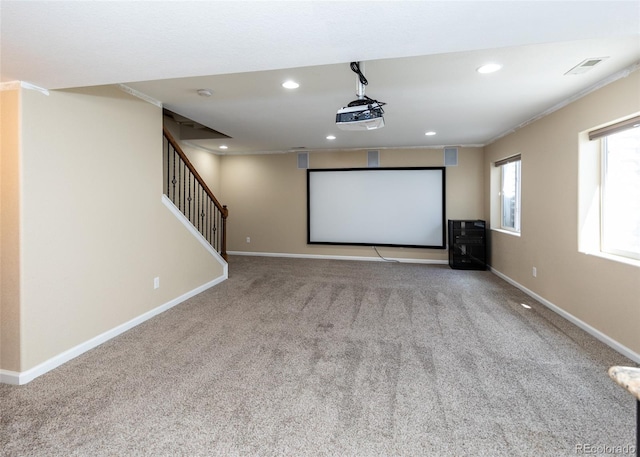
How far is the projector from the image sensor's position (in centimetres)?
256

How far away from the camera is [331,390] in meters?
2.03

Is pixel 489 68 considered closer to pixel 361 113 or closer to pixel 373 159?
pixel 361 113

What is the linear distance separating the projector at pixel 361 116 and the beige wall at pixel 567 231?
1.94 metres

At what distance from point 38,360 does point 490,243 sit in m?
6.06

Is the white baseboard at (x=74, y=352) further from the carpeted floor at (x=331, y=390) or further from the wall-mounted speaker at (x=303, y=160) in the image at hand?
the wall-mounted speaker at (x=303, y=160)

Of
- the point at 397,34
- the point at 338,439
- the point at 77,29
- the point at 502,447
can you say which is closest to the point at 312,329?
the point at 338,439

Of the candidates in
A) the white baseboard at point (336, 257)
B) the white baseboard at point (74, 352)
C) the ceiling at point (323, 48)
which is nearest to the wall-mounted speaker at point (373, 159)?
the white baseboard at point (336, 257)

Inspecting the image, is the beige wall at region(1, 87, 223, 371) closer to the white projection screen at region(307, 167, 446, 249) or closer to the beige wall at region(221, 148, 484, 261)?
the beige wall at region(221, 148, 484, 261)

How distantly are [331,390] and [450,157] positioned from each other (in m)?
5.33

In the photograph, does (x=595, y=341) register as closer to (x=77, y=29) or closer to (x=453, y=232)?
(x=453, y=232)

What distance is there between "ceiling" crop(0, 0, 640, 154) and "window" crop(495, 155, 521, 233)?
1.50 metres

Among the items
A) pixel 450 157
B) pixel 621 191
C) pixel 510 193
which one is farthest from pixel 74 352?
pixel 450 157

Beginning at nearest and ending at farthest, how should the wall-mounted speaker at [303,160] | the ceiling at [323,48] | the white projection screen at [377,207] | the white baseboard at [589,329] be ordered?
the ceiling at [323,48] → the white baseboard at [589,329] → the white projection screen at [377,207] → the wall-mounted speaker at [303,160]

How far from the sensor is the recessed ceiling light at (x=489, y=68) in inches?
97.2
